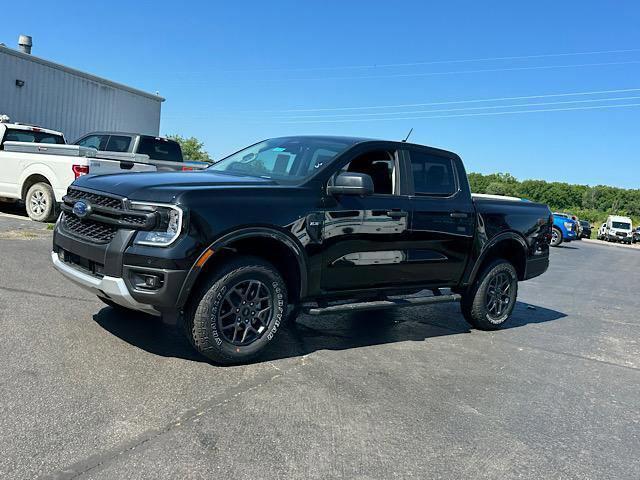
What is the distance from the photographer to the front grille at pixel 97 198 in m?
4.14

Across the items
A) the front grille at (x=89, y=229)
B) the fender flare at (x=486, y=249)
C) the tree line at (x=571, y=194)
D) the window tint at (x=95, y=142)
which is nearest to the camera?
the front grille at (x=89, y=229)

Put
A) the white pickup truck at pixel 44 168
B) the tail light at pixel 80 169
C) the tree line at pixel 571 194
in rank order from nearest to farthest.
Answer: the tail light at pixel 80 169, the white pickup truck at pixel 44 168, the tree line at pixel 571 194

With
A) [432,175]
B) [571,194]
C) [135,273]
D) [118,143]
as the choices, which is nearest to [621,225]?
[118,143]

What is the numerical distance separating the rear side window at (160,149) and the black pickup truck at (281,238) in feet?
26.5

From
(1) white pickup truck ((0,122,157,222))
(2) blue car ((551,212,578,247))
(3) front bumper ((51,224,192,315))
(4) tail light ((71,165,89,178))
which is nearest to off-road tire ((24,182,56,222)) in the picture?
(1) white pickup truck ((0,122,157,222))

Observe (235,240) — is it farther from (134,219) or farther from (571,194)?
(571,194)

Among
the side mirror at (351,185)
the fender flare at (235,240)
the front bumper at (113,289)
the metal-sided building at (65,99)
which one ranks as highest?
the metal-sided building at (65,99)

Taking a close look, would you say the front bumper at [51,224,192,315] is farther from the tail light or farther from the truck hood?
the tail light

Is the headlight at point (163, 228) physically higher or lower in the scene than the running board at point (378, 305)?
higher

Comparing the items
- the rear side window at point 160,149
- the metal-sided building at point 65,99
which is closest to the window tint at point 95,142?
the rear side window at point 160,149

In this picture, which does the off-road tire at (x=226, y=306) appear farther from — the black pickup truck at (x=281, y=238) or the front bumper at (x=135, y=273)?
the front bumper at (x=135, y=273)

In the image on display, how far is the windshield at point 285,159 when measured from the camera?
5.09m

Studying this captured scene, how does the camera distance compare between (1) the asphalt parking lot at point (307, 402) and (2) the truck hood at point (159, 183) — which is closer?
(1) the asphalt parking lot at point (307, 402)

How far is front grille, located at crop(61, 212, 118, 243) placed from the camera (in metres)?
4.20
